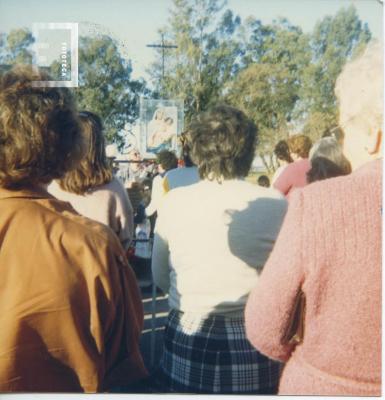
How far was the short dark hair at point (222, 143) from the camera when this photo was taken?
150cm

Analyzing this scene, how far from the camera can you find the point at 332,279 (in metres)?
0.93

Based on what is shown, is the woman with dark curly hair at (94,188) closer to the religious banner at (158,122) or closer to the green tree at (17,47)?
the religious banner at (158,122)

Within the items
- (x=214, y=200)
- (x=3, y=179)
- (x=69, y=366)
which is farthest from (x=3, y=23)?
A: (x=69, y=366)

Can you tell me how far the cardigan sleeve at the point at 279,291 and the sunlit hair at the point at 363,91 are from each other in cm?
27

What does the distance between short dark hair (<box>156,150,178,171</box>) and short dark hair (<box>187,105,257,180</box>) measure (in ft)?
2.70

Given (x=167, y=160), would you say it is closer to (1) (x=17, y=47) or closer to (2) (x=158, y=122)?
(2) (x=158, y=122)

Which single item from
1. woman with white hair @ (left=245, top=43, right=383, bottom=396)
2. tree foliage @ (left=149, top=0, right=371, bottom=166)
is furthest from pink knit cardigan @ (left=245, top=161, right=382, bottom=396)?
tree foliage @ (left=149, top=0, right=371, bottom=166)

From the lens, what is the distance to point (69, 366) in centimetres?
110

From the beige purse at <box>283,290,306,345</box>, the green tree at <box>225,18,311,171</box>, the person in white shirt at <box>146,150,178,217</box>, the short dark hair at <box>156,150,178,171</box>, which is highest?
the green tree at <box>225,18,311,171</box>

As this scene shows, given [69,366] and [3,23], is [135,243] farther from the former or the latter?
[69,366]

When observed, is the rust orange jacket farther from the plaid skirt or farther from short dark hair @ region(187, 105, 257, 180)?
short dark hair @ region(187, 105, 257, 180)
